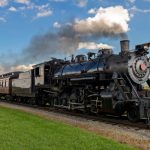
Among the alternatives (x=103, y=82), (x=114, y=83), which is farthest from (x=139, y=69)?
(x=103, y=82)

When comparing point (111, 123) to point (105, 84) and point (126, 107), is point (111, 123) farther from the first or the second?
point (105, 84)

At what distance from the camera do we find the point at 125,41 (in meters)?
19.1

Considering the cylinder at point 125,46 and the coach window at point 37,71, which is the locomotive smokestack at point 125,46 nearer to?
the cylinder at point 125,46

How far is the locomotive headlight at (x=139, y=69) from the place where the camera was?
60.7 feet

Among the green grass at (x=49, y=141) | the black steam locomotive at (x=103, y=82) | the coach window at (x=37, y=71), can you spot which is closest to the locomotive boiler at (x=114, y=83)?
the black steam locomotive at (x=103, y=82)

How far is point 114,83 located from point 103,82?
1849 mm

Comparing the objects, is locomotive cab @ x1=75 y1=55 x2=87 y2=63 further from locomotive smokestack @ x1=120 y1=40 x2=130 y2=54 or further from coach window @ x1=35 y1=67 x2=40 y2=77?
coach window @ x1=35 y1=67 x2=40 y2=77

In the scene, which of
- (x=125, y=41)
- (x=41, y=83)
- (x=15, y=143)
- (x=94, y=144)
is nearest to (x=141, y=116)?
(x=125, y=41)

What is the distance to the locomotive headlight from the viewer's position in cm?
1849

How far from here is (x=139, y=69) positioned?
18906 mm

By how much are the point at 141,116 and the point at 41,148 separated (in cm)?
858

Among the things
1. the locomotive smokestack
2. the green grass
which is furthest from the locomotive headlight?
the green grass

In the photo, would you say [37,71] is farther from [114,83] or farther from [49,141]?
[49,141]

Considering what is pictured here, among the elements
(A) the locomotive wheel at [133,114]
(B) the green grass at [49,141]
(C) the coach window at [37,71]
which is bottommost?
(B) the green grass at [49,141]
